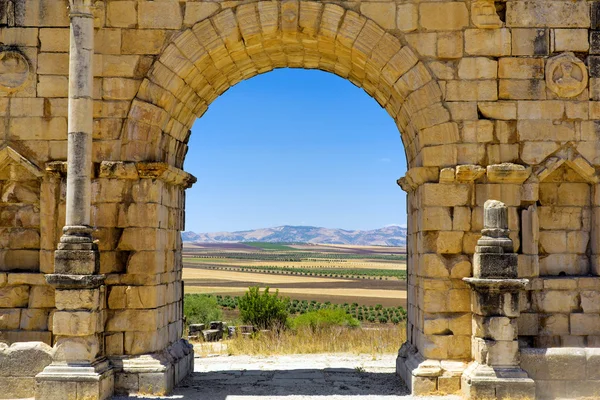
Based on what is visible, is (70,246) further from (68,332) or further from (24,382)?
(24,382)

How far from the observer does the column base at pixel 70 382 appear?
305 inches

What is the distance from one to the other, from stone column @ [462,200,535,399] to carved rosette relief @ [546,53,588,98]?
1.85 m

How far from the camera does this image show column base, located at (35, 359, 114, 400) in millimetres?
7734

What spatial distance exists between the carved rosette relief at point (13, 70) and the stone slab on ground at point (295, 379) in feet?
14.2

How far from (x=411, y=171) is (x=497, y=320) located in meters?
2.29

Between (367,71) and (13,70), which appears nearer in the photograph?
(13,70)

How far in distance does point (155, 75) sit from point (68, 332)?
3490 millimetres

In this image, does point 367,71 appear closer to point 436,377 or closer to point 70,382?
point 436,377

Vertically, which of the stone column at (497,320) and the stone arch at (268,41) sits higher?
the stone arch at (268,41)

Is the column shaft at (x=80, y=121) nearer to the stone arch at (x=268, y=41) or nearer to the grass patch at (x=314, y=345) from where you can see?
the stone arch at (x=268, y=41)

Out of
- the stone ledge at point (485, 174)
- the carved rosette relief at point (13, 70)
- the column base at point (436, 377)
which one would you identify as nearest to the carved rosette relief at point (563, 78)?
Result: the stone ledge at point (485, 174)

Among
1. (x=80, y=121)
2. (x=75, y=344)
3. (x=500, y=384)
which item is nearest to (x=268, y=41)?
(x=80, y=121)

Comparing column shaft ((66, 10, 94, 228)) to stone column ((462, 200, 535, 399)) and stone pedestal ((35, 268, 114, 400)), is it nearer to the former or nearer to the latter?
stone pedestal ((35, 268, 114, 400))

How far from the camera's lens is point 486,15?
28.5 feet
